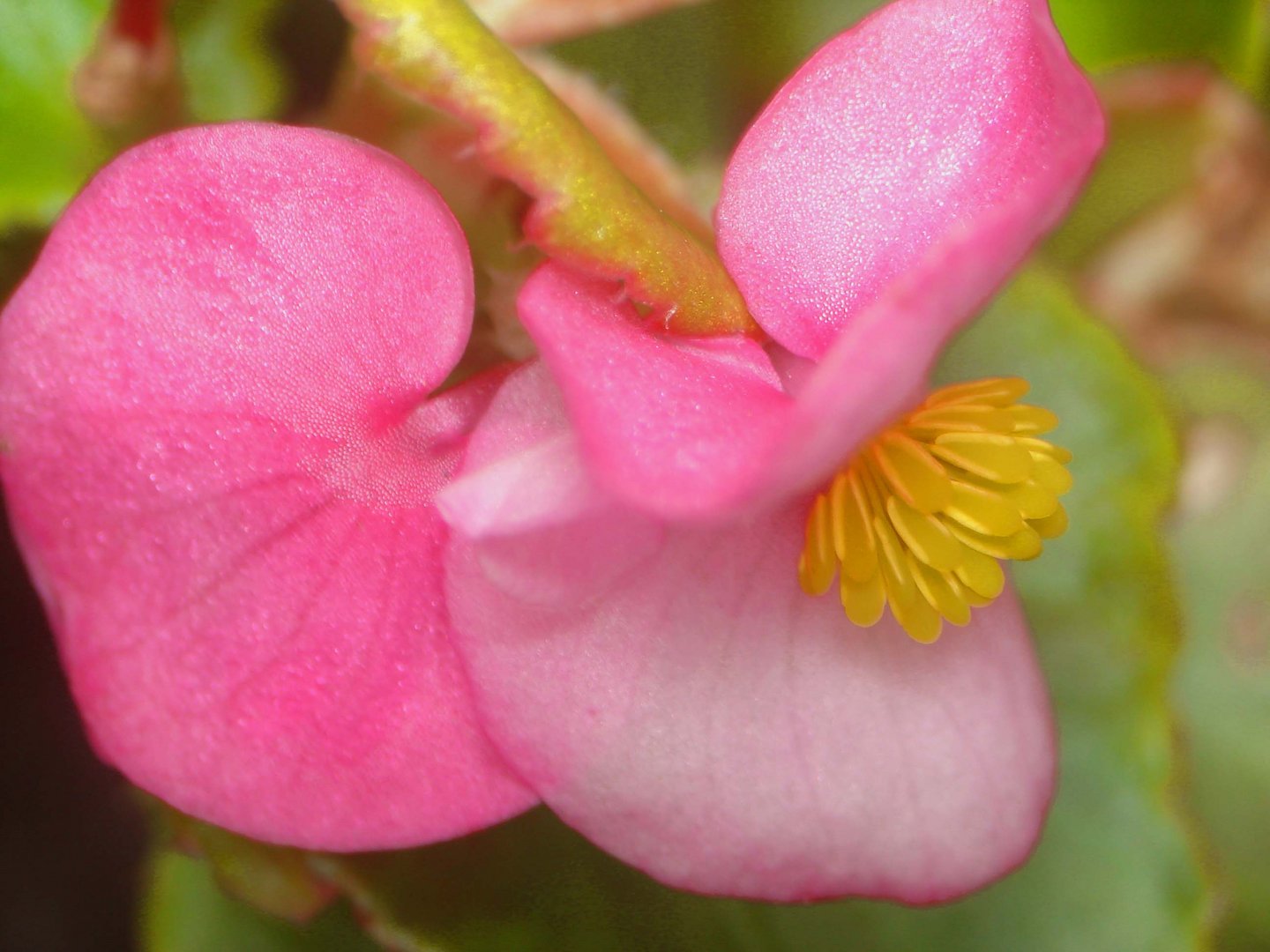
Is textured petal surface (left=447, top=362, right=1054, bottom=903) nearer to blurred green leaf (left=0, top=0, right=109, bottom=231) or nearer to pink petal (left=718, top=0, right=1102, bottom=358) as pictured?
pink petal (left=718, top=0, right=1102, bottom=358)

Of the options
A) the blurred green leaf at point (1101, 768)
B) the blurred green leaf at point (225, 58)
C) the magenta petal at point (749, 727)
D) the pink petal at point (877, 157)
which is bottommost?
the blurred green leaf at point (1101, 768)

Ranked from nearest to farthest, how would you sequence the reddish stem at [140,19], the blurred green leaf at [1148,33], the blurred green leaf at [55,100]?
1. the reddish stem at [140,19]
2. the blurred green leaf at [55,100]
3. the blurred green leaf at [1148,33]

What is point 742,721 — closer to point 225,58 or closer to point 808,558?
point 808,558

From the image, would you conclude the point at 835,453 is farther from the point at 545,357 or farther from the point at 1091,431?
the point at 1091,431

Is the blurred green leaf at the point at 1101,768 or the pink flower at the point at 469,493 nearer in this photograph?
the pink flower at the point at 469,493

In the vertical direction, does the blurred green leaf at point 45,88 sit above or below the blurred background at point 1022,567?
above

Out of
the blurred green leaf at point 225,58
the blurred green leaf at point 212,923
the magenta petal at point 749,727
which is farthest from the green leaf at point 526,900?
the blurred green leaf at point 225,58

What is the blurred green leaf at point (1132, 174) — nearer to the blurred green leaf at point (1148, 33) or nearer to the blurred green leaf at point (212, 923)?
the blurred green leaf at point (1148, 33)

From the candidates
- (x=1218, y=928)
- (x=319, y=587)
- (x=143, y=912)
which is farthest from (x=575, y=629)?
(x=1218, y=928)

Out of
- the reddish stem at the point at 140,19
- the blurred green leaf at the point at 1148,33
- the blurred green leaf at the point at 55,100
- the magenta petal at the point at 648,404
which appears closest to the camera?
the magenta petal at the point at 648,404
